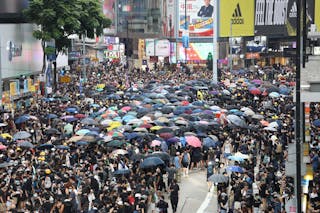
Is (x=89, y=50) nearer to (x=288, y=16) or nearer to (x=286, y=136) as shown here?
(x=288, y=16)

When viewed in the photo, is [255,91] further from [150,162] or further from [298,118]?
[298,118]

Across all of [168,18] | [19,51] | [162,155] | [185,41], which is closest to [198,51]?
[185,41]

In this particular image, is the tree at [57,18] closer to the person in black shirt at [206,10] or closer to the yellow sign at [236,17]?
the yellow sign at [236,17]

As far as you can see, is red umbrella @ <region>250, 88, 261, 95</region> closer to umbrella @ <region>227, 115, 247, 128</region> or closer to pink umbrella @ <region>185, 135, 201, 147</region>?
umbrella @ <region>227, 115, 247, 128</region>

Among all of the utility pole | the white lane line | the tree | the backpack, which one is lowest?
the white lane line

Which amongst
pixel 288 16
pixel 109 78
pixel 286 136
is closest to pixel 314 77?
pixel 286 136

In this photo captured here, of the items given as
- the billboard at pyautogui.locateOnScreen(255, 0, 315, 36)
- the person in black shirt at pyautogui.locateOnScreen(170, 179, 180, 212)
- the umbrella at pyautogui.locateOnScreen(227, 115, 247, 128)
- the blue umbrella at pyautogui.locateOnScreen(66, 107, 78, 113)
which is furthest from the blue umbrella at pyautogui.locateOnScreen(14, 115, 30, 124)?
the billboard at pyautogui.locateOnScreen(255, 0, 315, 36)
